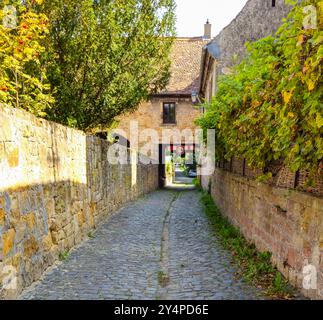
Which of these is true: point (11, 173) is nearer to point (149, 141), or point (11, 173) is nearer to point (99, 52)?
point (99, 52)

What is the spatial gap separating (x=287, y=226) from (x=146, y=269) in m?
2.00

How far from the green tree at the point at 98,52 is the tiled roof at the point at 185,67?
39.0ft

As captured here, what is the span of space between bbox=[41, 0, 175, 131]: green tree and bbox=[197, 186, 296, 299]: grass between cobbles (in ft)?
15.5

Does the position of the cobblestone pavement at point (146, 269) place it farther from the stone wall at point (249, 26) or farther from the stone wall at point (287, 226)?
the stone wall at point (249, 26)

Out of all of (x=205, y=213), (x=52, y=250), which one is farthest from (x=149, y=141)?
(x=52, y=250)

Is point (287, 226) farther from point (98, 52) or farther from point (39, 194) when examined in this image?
point (98, 52)

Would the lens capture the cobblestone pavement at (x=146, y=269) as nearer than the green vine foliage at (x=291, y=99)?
No

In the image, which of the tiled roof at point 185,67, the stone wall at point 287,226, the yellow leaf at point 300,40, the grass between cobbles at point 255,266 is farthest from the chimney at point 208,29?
the yellow leaf at point 300,40

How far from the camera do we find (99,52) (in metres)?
9.05

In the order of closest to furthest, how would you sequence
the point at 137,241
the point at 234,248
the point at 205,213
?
the point at 234,248 → the point at 137,241 → the point at 205,213

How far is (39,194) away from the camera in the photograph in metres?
4.66

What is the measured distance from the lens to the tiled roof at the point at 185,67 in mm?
22750

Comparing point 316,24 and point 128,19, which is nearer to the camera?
point 316,24

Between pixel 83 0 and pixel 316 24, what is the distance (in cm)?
724
